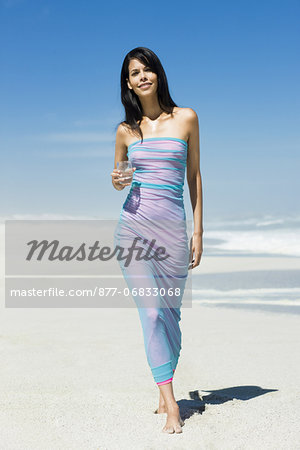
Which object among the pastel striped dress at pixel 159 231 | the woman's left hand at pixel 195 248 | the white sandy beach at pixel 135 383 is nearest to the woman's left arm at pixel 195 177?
the woman's left hand at pixel 195 248

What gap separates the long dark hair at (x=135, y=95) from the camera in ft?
11.6

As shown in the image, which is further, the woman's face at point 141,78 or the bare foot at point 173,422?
the woman's face at point 141,78

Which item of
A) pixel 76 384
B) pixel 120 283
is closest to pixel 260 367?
pixel 76 384

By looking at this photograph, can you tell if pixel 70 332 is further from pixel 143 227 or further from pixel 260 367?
pixel 143 227

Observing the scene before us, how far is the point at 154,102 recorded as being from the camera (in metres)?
3.67

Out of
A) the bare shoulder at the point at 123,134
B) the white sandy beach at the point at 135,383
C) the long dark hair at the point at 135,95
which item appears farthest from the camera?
the bare shoulder at the point at 123,134

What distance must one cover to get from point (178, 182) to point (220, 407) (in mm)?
1593

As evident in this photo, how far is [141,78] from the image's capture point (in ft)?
11.7

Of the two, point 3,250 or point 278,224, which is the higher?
point 3,250

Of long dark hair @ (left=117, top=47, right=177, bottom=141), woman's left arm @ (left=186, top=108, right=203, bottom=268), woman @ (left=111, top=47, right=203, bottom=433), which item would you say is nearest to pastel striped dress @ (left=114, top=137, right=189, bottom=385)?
woman @ (left=111, top=47, right=203, bottom=433)

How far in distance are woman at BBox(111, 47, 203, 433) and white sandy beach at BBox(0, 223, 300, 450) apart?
316mm

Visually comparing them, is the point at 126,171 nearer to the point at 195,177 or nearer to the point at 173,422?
the point at 195,177

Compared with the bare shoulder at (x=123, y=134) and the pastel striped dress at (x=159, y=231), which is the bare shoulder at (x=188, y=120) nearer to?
the pastel striped dress at (x=159, y=231)

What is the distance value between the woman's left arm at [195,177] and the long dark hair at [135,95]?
7.1 inches
